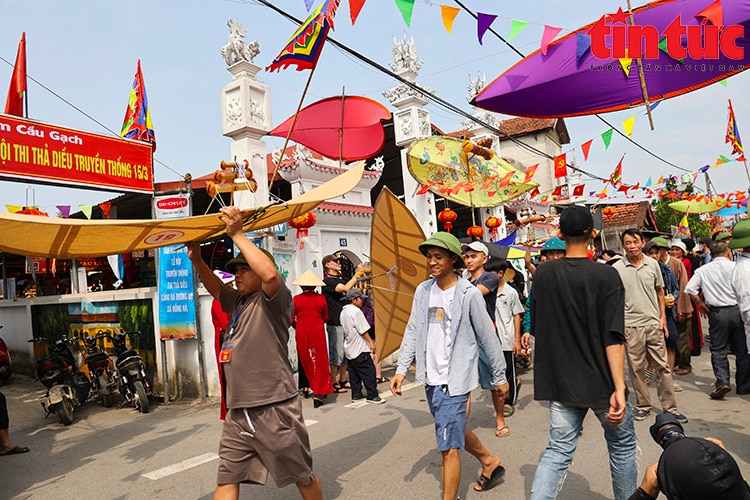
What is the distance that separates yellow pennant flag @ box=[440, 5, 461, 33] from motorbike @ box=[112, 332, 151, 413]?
19.2 feet

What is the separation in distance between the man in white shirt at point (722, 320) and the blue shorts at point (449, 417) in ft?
13.1

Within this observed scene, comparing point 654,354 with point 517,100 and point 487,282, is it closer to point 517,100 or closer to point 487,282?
point 487,282

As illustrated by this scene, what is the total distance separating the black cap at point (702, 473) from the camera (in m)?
1.59

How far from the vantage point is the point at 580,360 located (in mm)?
2785

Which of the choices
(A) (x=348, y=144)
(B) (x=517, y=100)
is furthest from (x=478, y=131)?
(B) (x=517, y=100)

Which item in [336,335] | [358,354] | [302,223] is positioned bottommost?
[358,354]

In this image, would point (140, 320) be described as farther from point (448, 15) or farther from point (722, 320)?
point (722, 320)

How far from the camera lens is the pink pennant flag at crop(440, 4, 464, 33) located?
226 inches

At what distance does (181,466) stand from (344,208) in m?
6.35

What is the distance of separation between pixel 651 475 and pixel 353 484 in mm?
2506

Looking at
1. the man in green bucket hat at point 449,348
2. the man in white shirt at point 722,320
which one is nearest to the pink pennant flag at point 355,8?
→ the man in green bucket hat at point 449,348

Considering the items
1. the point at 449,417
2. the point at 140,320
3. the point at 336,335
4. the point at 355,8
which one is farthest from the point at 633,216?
the point at 449,417

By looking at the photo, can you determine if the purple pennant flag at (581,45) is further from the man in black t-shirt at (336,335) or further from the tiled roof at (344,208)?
the tiled roof at (344,208)

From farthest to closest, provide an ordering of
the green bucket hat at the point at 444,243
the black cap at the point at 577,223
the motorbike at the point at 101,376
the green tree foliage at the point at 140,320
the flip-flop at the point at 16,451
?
the green tree foliage at the point at 140,320 → the motorbike at the point at 101,376 → the flip-flop at the point at 16,451 → the green bucket hat at the point at 444,243 → the black cap at the point at 577,223
